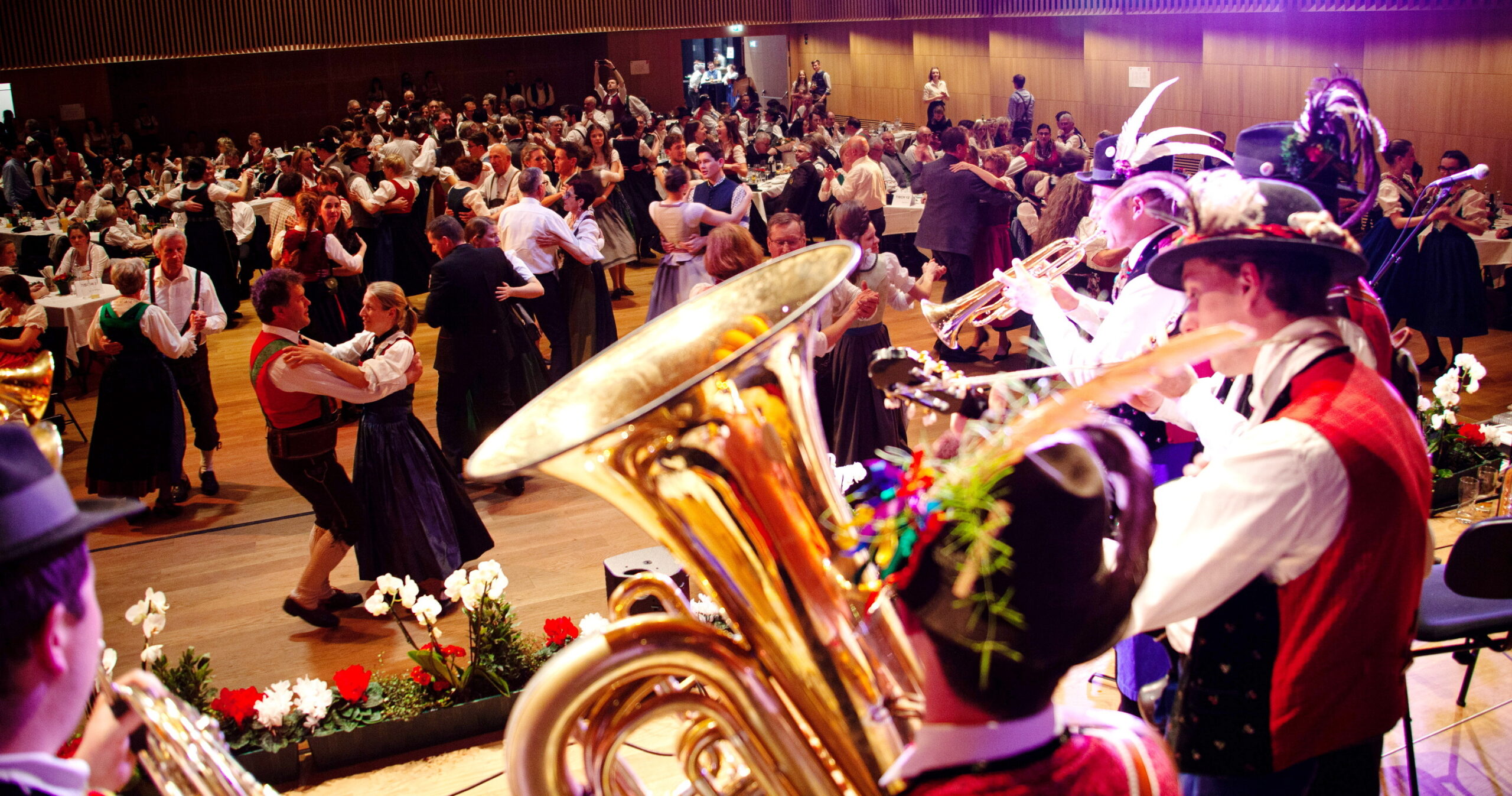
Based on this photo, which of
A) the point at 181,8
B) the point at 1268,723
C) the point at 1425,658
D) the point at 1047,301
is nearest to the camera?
the point at 1268,723

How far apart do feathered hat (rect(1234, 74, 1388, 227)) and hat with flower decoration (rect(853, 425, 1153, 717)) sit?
1.36 metres

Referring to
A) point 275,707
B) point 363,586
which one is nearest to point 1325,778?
point 275,707

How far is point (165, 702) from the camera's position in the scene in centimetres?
126

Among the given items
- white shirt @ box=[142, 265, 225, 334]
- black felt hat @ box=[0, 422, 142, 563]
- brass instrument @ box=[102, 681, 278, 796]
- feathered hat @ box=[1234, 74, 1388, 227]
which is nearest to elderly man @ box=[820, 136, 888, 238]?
white shirt @ box=[142, 265, 225, 334]

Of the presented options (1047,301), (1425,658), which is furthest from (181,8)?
(1425,658)

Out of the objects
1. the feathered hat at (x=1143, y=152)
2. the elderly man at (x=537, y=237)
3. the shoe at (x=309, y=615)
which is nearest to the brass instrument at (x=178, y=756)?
the feathered hat at (x=1143, y=152)

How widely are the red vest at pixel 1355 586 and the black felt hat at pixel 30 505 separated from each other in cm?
145

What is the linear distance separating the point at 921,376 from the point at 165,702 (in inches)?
43.1

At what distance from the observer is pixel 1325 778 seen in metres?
1.62

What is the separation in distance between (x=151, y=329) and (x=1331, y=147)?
4410 mm

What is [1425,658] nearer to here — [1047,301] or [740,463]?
[1047,301]

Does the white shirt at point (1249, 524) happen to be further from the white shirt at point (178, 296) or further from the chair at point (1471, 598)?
the white shirt at point (178, 296)

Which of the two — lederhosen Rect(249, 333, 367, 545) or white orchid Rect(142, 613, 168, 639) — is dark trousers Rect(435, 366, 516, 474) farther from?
white orchid Rect(142, 613, 168, 639)

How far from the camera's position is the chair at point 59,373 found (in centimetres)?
623
